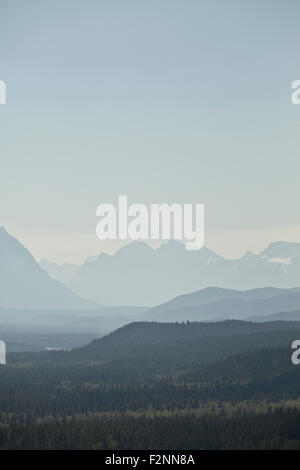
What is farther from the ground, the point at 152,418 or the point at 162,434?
the point at 152,418

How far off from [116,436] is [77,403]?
4640 cm

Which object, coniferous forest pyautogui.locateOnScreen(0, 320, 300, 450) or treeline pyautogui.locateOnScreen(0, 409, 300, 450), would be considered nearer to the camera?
treeline pyautogui.locateOnScreen(0, 409, 300, 450)

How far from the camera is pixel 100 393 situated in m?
192

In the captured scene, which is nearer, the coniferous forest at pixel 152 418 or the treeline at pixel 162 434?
the treeline at pixel 162 434

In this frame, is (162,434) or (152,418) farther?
(152,418)

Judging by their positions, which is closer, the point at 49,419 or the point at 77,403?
the point at 49,419

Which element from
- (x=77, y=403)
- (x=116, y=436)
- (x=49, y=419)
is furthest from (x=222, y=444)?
(x=77, y=403)
